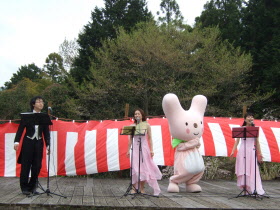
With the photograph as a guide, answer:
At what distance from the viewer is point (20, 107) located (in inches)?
789

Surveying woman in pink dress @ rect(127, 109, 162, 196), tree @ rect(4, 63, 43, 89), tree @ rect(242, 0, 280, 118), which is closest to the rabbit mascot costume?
woman in pink dress @ rect(127, 109, 162, 196)

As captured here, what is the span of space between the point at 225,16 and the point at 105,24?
10.9 meters

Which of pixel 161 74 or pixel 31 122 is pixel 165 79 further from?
pixel 31 122

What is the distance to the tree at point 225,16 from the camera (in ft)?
88.0

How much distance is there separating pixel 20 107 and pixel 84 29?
1041cm

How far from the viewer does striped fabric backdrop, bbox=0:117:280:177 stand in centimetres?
934

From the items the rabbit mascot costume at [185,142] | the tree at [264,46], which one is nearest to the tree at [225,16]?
the tree at [264,46]

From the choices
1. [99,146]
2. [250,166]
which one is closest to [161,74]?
[99,146]

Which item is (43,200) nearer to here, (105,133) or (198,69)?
(105,133)

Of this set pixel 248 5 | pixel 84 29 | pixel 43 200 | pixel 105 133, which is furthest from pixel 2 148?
pixel 248 5

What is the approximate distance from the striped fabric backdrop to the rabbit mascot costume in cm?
217

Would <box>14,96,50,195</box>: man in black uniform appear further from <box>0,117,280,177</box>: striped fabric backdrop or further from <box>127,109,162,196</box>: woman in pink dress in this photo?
<box>0,117,280,177</box>: striped fabric backdrop

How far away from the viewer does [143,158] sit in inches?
261

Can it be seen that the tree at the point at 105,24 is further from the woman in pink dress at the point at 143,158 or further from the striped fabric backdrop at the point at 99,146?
the woman in pink dress at the point at 143,158
